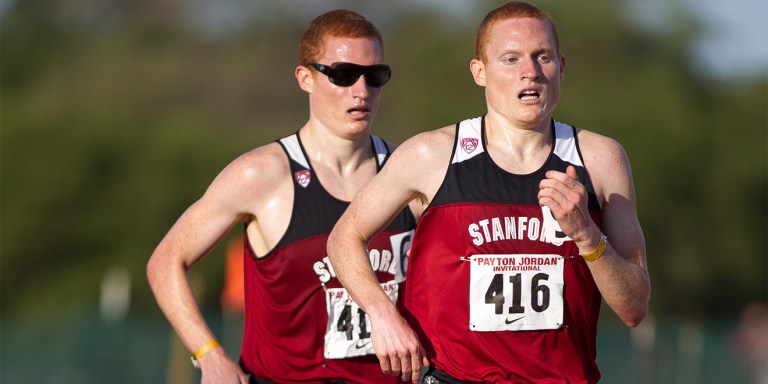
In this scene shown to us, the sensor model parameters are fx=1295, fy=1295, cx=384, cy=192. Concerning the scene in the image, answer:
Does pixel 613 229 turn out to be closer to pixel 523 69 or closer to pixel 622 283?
pixel 622 283

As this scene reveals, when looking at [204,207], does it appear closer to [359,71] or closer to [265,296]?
[265,296]

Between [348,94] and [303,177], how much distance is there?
1.62 ft

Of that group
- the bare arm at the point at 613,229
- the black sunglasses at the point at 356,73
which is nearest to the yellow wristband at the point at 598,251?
the bare arm at the point at 613,229

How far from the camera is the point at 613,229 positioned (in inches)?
216

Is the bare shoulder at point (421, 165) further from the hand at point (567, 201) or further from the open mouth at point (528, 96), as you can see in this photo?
the hand at point (567, 201)

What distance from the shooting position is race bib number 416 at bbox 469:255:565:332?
5379mm

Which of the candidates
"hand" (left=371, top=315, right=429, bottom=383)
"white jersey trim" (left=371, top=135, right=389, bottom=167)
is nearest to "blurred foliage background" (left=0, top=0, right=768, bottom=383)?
"white jersey trim" (left=371, top=135, right=389, bottom=167)

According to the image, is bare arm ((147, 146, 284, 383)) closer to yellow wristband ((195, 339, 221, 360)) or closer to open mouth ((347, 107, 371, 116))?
yellow wristband ((195, 339, 221, 360))

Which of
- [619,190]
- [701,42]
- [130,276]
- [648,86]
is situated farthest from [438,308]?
[701,42]

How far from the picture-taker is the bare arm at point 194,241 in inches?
262

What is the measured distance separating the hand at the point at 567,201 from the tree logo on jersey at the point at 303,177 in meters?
1.96

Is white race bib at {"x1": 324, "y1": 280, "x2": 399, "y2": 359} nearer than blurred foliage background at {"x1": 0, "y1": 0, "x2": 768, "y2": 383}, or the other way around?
white race bib at {"x1": 324, "y1": 280, "x2": 399, "y2": 359}

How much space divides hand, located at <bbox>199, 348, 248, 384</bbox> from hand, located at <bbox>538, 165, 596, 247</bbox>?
211 cm

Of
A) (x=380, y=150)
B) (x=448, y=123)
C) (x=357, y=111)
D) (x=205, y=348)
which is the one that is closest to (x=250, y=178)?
A: (x=357, y=111)
